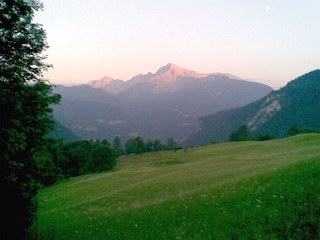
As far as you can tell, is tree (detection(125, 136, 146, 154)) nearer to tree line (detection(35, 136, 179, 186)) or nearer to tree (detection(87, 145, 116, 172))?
tree line (detection(35, 136, 179, 186))

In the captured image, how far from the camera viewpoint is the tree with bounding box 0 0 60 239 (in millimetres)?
11312

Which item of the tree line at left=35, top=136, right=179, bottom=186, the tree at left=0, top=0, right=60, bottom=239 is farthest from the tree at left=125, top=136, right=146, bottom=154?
the tree at left=0, top=0, right=60, bottom=239

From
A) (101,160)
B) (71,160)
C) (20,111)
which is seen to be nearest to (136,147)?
(71,160)

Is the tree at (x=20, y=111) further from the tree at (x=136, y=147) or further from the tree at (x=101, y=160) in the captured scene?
the tree at (x=136, y=147)

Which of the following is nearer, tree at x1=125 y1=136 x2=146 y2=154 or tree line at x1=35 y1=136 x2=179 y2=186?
tree line at x1=35 y1=136 x2=179 y2=186

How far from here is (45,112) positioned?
13383 millimetres

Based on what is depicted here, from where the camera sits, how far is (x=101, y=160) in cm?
9181

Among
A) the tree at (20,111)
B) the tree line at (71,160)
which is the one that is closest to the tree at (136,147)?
the tree line at (71,160)

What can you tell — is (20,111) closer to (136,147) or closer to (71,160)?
(71,160)

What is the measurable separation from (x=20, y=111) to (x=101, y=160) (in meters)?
82.5

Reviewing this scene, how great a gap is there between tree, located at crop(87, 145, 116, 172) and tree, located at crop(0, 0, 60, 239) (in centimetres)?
7951

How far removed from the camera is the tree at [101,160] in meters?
91.2

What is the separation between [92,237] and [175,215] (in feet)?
13.4

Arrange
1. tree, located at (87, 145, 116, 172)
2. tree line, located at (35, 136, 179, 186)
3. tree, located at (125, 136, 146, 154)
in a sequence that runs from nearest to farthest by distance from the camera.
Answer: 1. tree line, located at (35, 136, 179, 186)
2. tree, located at (87, 145, 116, 172)
3. tree, located at (125, 136, 146, 154)
